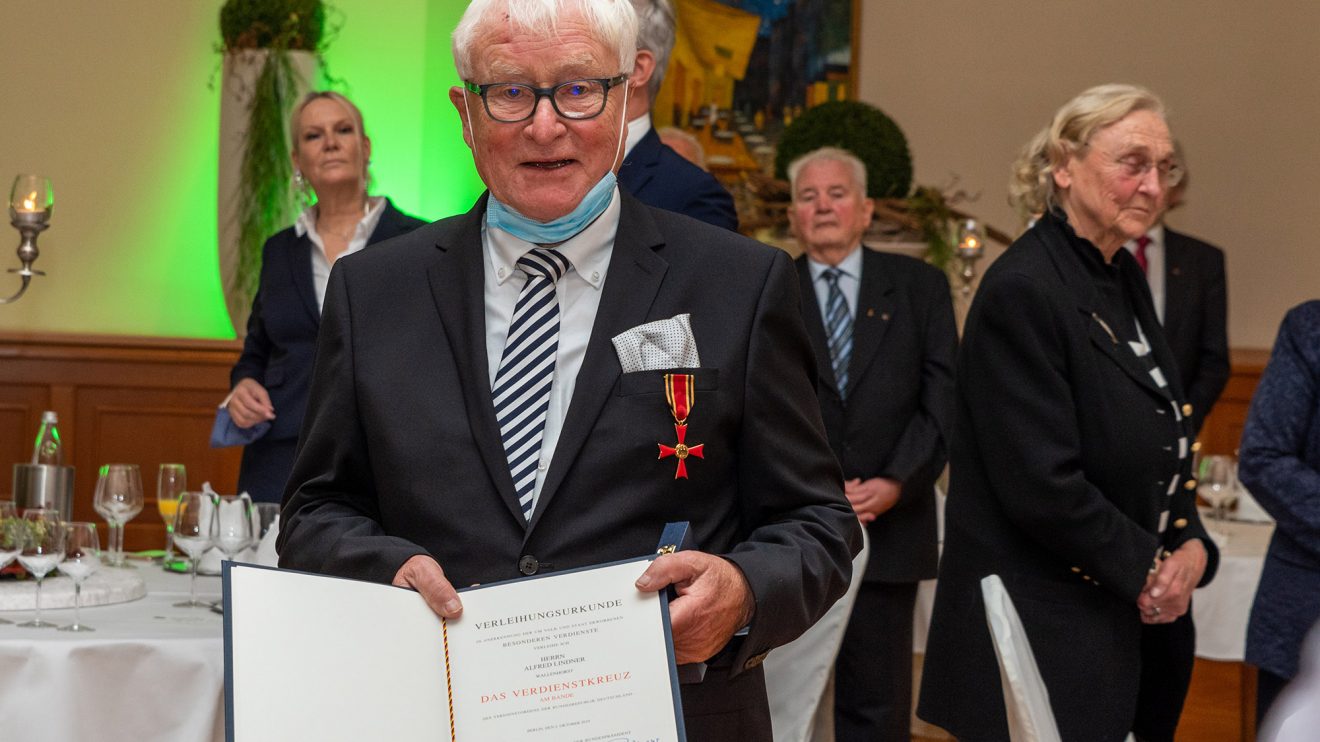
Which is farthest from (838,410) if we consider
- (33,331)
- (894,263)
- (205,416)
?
(33,331)

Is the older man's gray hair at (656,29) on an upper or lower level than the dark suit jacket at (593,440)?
upper

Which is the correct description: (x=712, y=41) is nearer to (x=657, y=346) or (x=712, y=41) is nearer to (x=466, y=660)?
(x=657, y=346)

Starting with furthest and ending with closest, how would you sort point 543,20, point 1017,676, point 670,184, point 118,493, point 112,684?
point 118,493 < point 670,184 < point 112,684 < point 1017,676 < point 543,20

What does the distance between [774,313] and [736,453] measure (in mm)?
172

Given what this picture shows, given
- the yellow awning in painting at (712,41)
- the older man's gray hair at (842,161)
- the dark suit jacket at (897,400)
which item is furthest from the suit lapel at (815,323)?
the yellow awning in painting at (712,41)

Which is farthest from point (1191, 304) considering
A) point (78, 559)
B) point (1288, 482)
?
point (78, 559)

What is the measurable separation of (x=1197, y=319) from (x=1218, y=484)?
0.98 meters

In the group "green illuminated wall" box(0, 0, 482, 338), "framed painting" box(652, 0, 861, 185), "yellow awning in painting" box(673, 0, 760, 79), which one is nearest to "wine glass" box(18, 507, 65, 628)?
"green illuminated wall" box(0, 0, 482, 338)

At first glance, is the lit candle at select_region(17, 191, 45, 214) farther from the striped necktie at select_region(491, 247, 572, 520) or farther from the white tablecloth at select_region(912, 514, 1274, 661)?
the white tablecloth at select_region(912, 514, 1274, 661)

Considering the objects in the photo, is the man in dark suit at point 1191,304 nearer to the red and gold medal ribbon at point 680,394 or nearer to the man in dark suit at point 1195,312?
the man in dark suit at point 1195,312

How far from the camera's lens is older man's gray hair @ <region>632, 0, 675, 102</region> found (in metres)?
3.06

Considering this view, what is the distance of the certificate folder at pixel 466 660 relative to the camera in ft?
4.69

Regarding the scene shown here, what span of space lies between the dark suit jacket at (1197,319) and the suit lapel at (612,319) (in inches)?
163

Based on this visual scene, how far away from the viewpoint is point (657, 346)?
66.4 inches
